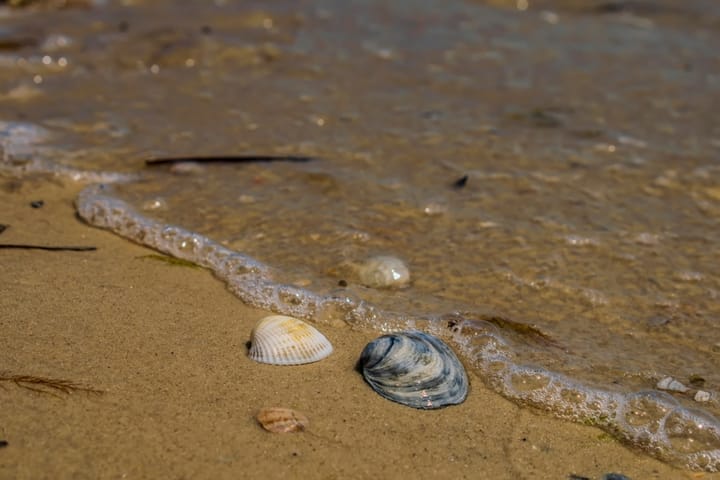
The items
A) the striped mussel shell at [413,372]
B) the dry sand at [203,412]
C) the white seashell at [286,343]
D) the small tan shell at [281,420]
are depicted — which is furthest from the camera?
the white seashell at [286,343]

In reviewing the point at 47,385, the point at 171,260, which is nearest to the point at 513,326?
the point at 171,260

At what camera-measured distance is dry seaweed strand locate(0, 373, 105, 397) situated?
7.50 feet

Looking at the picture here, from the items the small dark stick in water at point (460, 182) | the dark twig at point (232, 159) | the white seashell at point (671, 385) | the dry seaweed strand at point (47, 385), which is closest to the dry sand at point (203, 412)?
the dry seaweed strand at point (47, 385)

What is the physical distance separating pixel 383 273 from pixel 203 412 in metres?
1.01

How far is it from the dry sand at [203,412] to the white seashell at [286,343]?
0.03 m

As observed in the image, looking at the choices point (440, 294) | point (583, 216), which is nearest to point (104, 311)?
point (440, 294)

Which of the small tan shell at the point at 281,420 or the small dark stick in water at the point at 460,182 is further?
the small dark stick in water at the point at 460,182

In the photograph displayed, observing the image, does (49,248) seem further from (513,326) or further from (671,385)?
(671,385)

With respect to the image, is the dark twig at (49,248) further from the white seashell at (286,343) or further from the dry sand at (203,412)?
the white seashell at (286,343)

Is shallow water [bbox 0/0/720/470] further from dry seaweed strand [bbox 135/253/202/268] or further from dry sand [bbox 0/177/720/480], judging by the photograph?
dry sand [bbox 0/177/720/480]

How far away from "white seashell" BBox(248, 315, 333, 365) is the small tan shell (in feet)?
0.83

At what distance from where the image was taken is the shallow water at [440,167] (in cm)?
282

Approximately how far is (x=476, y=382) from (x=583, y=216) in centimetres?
129

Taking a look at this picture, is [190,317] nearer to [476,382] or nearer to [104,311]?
[104,311]
